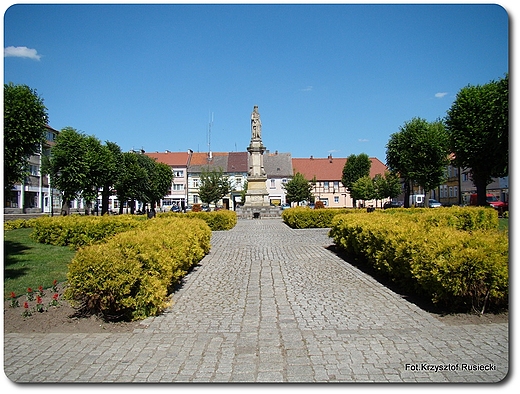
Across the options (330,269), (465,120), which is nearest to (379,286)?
(330,269)

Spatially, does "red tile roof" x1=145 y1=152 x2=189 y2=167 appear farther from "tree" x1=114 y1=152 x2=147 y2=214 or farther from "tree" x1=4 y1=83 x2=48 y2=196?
"tree" x1=4 y1=83 x2=48 y2=196

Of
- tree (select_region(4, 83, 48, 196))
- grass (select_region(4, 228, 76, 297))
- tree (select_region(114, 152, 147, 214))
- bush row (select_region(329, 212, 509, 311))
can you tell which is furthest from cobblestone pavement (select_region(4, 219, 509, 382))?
tree (select_region(114, 152, 147, 214))

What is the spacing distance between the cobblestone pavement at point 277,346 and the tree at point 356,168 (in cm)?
7152

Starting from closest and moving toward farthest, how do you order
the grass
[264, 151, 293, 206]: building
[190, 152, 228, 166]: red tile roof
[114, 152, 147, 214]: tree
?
the grass → [114, 152, 147, 214]: tree → [264, 151, 293, 206]: building → [190, 152, 228, 166]: red tile roof

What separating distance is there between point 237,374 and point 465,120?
29.4 m

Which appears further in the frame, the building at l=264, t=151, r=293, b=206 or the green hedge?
the building at l=264, t=151, r=293, b=206

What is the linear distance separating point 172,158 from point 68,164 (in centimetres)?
5363

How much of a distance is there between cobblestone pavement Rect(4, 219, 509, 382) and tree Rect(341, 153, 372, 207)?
7152 centimetres

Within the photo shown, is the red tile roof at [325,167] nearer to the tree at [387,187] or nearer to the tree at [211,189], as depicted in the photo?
the tree at [387,187]

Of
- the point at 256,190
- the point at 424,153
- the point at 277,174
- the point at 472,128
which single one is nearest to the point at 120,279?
the point at 472,128

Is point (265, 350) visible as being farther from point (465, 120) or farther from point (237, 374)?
point (465, 120)

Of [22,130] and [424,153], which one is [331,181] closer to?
[424,153]

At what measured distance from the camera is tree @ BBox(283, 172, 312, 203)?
7364 cm

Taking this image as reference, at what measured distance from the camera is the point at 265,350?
17.1 ft
